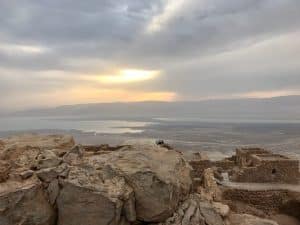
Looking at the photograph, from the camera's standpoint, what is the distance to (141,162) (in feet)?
43.8

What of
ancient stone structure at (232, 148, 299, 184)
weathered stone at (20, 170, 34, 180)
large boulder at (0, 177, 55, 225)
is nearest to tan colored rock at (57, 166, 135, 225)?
large boulder at (0, 177, 55, 225)

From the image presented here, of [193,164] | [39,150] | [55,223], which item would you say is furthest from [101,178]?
[193,164]

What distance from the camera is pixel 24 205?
11.8 meters

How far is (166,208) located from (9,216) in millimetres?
4405

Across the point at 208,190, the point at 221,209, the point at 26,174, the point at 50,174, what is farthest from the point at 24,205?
the point at 208,190

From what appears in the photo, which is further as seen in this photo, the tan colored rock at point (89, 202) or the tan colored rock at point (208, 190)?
the tan colored rock at point (208, 190)

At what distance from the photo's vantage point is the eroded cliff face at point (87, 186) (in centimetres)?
1193

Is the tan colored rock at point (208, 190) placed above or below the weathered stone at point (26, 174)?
below

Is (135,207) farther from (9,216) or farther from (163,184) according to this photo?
(9,216)

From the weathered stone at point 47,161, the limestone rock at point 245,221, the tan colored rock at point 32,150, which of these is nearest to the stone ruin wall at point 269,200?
the limestone rock at point 245,221

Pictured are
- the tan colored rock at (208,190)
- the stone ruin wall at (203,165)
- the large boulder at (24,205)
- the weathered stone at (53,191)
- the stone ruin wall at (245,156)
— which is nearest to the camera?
the large boulder at (24,205)

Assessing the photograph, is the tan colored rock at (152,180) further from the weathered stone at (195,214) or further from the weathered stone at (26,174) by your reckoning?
the weathered stone at (26,174)

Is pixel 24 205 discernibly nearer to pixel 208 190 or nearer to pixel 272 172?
pixel 208 190

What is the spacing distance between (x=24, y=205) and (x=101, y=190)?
6.99ft
